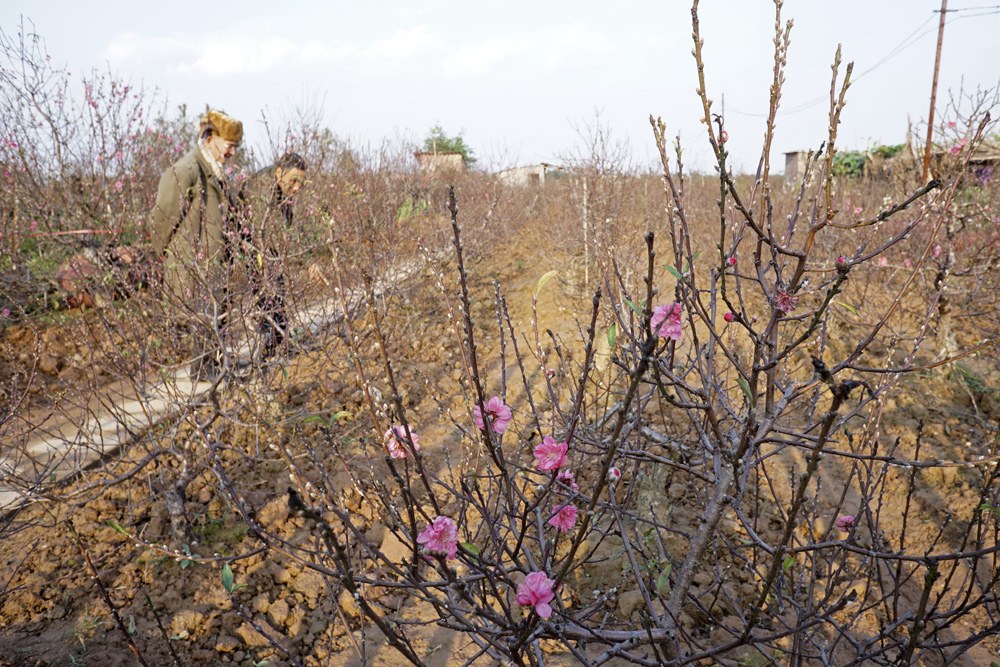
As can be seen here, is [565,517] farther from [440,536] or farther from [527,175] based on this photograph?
[527,175]

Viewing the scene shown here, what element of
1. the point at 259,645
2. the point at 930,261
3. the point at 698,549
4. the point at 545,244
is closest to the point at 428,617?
the point at 259,645

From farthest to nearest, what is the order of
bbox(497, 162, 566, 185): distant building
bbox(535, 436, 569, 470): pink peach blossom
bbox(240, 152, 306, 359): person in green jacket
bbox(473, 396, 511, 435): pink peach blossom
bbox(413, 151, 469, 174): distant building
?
bbox(497, 162, 566, 185): distant building < bbox(413, 151, 469, 174): distant building < bbox(240, 152, 306, 359): person in green jacket < bbox(473, 396, 511, 435): pink peach blossom < bbox(535, 436, 569, 470): pink peach blossom

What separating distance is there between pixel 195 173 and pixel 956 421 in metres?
6.09

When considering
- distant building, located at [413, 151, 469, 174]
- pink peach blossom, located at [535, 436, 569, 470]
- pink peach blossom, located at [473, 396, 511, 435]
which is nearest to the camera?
pink peach blossom, located at [535, 436, 569, 470]

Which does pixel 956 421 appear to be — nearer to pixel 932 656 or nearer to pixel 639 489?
pixel 932 656

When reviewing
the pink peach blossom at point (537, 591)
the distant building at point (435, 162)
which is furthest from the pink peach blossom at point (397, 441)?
the distant building at point (435, 162)

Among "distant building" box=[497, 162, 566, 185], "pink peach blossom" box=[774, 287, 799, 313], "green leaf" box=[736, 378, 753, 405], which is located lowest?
"green leaf" box=[736, 378, 753, 405]

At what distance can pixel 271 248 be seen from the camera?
393 cm

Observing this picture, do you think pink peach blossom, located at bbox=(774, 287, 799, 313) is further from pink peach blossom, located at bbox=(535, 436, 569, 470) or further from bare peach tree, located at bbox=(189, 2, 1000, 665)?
pink peach blossom, located at bbox=(535, 436, 569, 470)

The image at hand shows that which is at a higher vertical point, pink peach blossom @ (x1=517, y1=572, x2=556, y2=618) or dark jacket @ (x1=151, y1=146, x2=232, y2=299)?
dark jacket @ (x1=151, y1=146, x2=232, y2=299)

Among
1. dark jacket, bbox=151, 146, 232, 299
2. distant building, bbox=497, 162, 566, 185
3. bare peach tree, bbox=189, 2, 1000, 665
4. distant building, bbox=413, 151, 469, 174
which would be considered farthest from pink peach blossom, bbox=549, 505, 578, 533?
distant building, bbox=497, 162, 566, 185

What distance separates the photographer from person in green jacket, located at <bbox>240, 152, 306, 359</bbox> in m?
3.38

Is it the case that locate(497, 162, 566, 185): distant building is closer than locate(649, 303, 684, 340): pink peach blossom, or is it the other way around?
locate(649, 303, 684, 340): pink peach blossom

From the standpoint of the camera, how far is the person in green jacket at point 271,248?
338 centimetres
